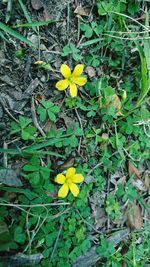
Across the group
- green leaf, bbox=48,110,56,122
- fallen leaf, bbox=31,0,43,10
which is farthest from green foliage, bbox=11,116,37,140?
fallen leaf, bbox=31,0,43,10

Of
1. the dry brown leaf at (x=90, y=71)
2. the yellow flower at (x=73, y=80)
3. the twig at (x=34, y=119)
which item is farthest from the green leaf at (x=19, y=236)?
the dry brown leaf at (x=90, y=71)

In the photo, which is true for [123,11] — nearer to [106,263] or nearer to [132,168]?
[132,168]

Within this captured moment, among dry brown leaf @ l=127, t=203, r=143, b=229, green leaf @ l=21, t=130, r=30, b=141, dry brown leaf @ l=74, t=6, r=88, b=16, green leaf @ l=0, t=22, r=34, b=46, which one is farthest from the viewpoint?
dry brown leaf @ l=127, t=203, r=143, b=229

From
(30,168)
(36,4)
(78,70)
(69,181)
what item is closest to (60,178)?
(69,181)

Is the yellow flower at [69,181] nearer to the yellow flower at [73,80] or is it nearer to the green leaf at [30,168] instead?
the green leaf at [30,168]

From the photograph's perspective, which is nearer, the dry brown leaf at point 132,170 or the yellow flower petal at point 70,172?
the yellow flower petal at point 70,172

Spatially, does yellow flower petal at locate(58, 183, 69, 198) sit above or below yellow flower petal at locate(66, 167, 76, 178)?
below

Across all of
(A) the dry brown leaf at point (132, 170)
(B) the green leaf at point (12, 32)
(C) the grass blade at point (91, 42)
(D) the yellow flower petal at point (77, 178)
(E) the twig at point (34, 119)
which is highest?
(B) the green leaf at point (12, 32)

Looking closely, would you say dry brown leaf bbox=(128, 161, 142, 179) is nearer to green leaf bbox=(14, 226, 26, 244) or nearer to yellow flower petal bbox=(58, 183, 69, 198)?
yellow flower petal bbox=(58, 183, 69, 198)
